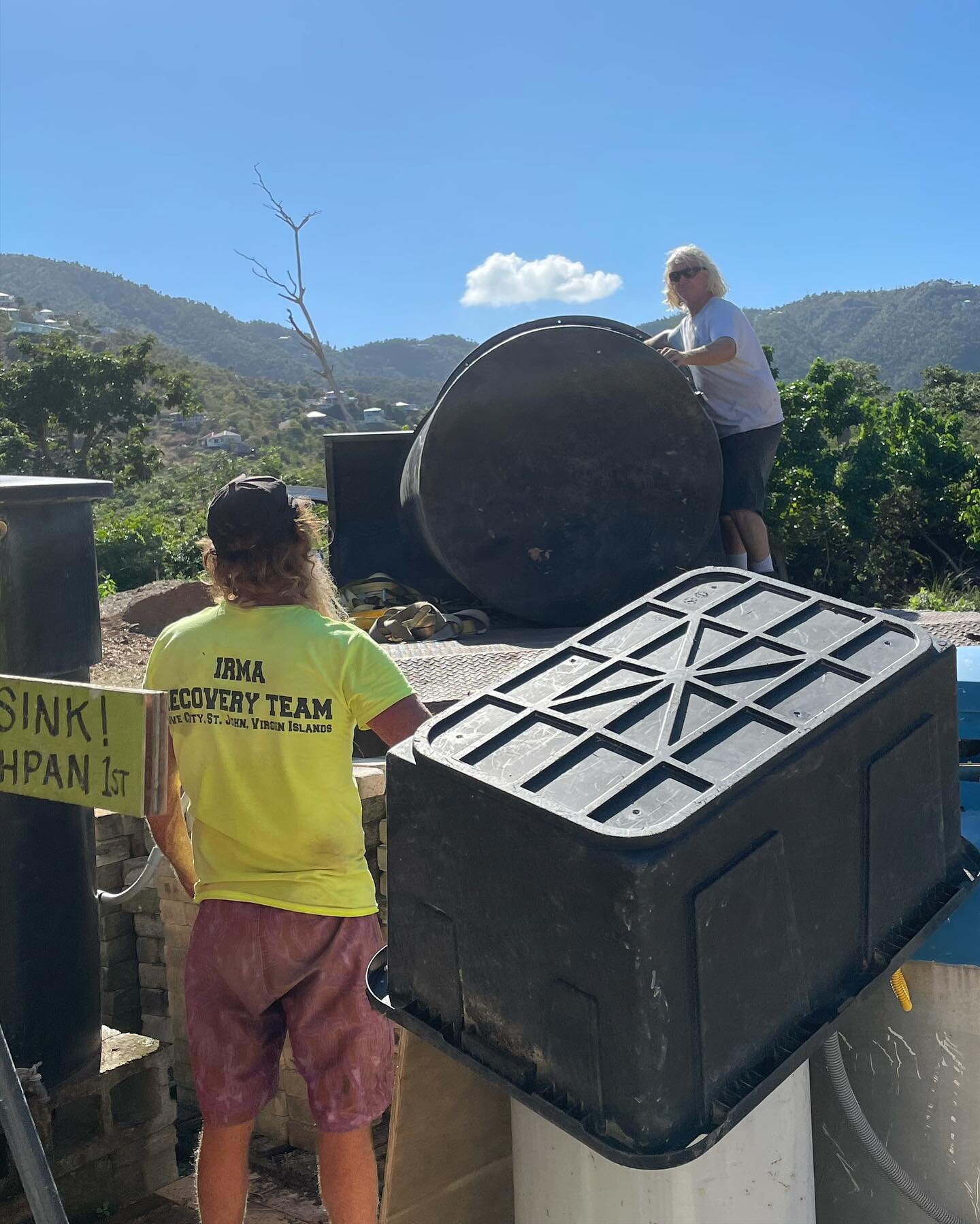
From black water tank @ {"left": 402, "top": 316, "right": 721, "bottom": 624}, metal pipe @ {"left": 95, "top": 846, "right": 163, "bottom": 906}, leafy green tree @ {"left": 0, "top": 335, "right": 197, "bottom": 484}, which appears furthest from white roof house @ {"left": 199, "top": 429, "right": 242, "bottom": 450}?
metal pipe @ {"left": 95, "top": 846, "right": 163, "bottom": 906}

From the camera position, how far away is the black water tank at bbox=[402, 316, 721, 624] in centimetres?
513

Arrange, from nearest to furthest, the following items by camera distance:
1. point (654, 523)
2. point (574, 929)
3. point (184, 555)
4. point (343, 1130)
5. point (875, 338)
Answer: point (574, 929) < point (343, 1130) < point (654, 523) < point (184, 555) < point (875, 338)

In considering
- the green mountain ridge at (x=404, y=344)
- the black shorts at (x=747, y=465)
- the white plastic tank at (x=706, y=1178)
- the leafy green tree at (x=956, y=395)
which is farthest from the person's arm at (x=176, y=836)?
the green mountain ridge at (x=404, y=344)

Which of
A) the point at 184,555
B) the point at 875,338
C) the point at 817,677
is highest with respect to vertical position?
the point at 875,338

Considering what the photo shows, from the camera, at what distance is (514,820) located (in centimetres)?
168

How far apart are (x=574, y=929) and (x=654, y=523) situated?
3678 millimetres

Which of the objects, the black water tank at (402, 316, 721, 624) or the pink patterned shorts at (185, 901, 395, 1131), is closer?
the pink patterned shorts at (185, 901, 395, 1131)

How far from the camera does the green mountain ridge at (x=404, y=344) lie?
291 feet

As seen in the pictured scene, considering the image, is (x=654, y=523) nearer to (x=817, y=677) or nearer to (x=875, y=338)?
(x=817, y=677)

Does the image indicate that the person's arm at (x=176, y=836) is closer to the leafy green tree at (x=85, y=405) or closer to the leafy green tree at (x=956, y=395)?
the leafy green tree at (x=956, y=395)

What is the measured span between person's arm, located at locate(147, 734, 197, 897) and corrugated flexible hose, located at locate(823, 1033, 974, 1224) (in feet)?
3.89

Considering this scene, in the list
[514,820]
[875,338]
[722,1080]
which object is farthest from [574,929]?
[875,338]

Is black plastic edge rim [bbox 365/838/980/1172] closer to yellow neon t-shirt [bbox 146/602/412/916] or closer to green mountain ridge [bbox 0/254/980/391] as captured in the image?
yellow neon t-shirt [bbox 146/602/412/916]

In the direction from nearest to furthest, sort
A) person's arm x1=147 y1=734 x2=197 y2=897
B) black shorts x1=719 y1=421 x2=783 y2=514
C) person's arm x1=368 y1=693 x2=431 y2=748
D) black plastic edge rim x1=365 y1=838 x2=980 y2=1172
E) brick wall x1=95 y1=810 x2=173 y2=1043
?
black plastic edge rim x1=365 y1=838 x2=980 y2=1172
person's arm x1=368 y1=693 x2=431 y2=748
person's arm x1=147 y1=734 x2=197 y2=897
brick wall x1=95 y1=810 x2=173 y2=1043
black shorts x1=719 y1=421 x2=783 y2=514
